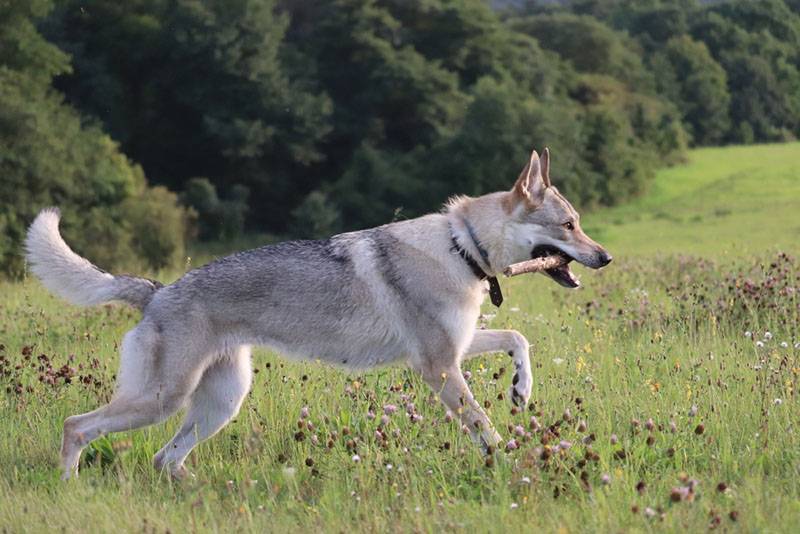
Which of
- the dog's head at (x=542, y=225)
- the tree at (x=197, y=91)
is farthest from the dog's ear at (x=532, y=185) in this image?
the tree at (x=197, y=91)

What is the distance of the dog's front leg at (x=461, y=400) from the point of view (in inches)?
226

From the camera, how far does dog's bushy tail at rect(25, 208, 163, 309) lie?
238 inches

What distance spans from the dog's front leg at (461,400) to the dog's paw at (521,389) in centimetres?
33

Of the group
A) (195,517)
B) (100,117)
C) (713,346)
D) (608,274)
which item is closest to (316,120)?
(100,117)

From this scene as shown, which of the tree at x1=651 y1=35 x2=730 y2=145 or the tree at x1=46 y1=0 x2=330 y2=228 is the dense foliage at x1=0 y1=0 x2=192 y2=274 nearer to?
the tree at x1=46 y1=0 x2=330 y2=228

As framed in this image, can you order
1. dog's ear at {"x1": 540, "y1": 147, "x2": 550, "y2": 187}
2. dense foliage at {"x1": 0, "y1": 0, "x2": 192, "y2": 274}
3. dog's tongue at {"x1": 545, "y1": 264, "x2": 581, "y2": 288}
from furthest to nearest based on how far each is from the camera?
1. dense foliage at {"x1": 0, "y1": 0, "x2": 192, "y2": 274}
2. dog's tongue at {"x1": 545, "y1": 264, "x2": 581, "y2": 288}
3. dog's ear at {"x1": 540, "y1": 147, "x2": 550, "y2": 187}

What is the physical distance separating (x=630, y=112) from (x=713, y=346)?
4498 cm

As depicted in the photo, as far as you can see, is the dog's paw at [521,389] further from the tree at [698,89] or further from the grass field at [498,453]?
the tree at [698,89]

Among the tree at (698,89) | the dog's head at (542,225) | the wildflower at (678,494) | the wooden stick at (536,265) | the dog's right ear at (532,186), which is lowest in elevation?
the tree at (698,89)

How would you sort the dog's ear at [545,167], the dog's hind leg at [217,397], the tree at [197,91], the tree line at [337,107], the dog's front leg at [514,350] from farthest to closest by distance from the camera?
the tree at [197,91], the tree line at [337,107], the dog's ear at [545,167], the dog's front leg at [514,350], the dog's hind leg at [217,397]

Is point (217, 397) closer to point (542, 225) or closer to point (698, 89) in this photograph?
point (542, 225)

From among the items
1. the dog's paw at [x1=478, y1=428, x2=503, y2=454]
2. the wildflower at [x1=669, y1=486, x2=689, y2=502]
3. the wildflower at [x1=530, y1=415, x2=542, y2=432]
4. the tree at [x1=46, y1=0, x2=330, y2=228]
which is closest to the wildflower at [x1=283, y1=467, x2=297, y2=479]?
the dog's paw at [x1=478, y1=428, x2=503, y2=454]

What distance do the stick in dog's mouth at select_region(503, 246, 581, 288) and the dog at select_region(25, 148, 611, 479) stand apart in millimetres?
14

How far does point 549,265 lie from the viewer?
661 centimetres
